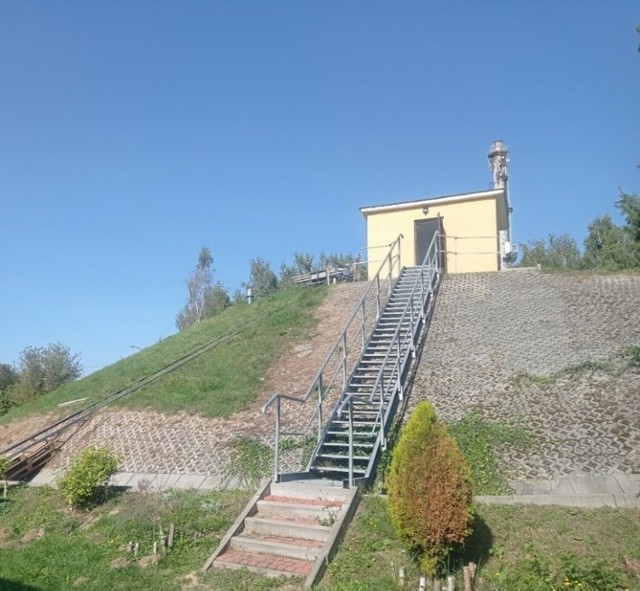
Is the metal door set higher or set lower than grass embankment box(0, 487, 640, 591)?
higher

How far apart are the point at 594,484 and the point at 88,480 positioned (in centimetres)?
702

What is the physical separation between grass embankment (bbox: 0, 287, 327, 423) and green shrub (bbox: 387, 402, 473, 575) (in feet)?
22.2

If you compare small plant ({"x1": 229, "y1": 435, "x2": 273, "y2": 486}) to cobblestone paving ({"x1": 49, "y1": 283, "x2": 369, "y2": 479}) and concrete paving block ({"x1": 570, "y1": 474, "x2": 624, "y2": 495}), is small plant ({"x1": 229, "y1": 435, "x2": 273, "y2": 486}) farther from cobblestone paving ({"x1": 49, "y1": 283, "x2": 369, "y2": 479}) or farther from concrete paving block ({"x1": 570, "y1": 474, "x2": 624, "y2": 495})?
concrete paving block ({"x1": 570, "y1": 474, "x2": 624, "y2": 495})

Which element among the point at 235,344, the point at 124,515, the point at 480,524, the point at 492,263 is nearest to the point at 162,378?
the point at 235,344

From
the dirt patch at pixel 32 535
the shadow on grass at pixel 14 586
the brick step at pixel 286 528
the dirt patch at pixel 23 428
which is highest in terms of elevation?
the dirt patch at pixel 23 428

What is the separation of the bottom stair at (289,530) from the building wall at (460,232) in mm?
14161

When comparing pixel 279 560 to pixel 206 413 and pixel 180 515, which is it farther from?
pixel 206 413

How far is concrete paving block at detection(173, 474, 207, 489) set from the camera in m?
9.26

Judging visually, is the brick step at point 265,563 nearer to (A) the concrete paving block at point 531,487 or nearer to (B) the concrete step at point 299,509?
(B) the concrete step at point 299,509

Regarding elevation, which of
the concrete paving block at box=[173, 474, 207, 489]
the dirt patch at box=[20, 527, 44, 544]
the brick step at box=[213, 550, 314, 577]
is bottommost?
the dirt patch at box=[20, 527, 44, 544]

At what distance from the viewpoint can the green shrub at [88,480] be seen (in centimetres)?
A: 869

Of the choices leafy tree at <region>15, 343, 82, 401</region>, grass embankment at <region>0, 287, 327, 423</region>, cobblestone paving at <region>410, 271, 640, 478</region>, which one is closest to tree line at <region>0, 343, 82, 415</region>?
leafy tree at <region>15, 343, 82, 401</region>

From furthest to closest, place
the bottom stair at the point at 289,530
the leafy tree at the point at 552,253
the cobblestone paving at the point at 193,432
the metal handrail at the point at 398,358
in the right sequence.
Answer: the leafy tree at the point at 552,253, the cobblestone paving at the point at 193,432, the metal handrail at the point at 398,358, the bottom stair at the point at 289,530

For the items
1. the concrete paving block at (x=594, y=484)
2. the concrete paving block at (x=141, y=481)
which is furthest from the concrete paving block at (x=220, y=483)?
the concrete paving block at (x=594, y=484)
